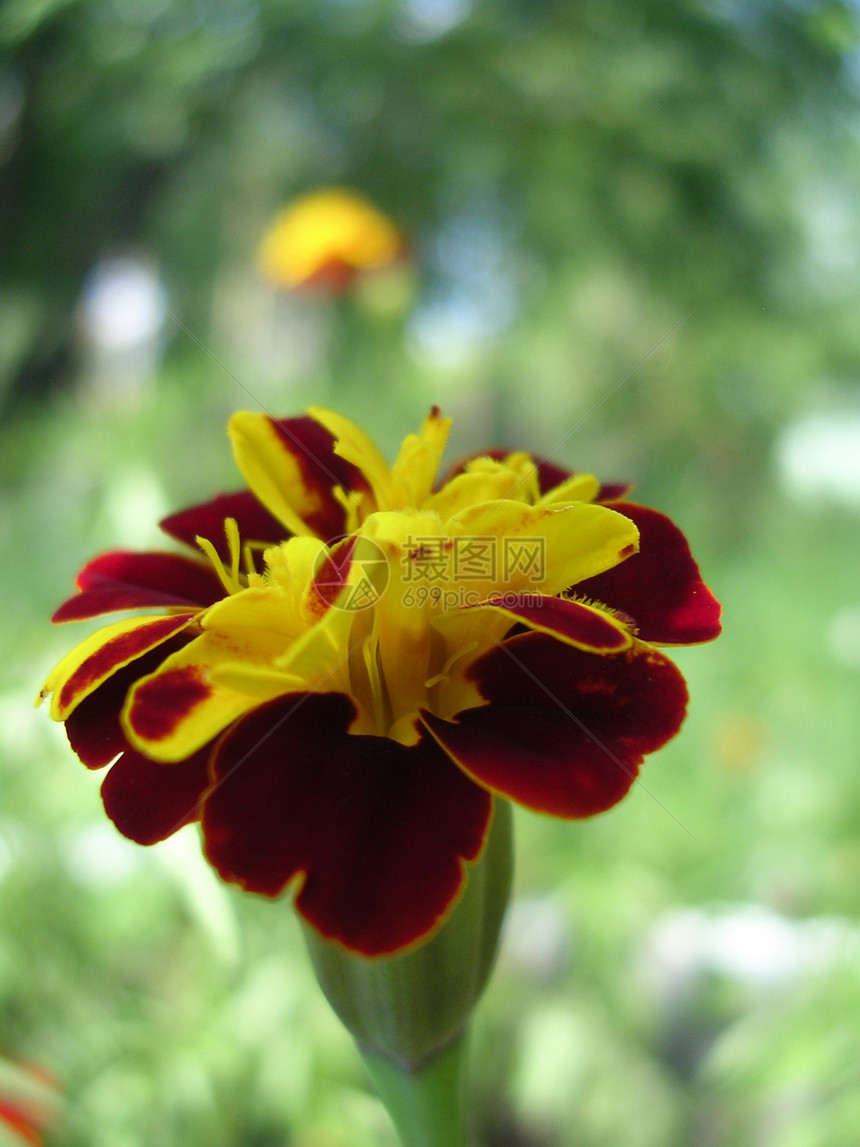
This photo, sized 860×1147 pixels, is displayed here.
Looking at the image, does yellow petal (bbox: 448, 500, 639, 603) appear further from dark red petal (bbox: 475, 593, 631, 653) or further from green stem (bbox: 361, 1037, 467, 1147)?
green stem (bbox: 361, 1037, 467, 1147)

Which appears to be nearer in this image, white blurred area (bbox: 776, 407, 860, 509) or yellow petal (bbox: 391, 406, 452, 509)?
yellow petal (bbox: 391, 406, 452, 509)

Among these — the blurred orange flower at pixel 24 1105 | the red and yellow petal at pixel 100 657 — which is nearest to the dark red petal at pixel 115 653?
the red and yellow petal at pixel 100 657

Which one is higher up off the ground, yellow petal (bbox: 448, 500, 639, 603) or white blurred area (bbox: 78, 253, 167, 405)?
yellow petal (bbox: 448, 500, 639, 603)

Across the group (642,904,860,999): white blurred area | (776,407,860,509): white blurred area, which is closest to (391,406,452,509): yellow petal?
(642,904,860,999): white blurred area

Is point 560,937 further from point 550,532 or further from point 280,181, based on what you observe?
point 280,181

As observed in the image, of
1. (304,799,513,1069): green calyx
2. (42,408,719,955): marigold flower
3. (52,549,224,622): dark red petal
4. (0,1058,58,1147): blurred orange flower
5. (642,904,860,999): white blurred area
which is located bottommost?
(642,904,860,999): white blurred area

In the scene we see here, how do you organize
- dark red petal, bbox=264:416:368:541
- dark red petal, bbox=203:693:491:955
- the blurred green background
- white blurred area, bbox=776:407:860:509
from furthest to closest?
white blurred area, bbox=776:407:860:509 → the blurred green background → dark red petal, bbox=264:416:368:541 → dark red petal, bbox=203:693:491:955

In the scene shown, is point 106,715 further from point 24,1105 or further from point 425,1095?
point 24,1105
